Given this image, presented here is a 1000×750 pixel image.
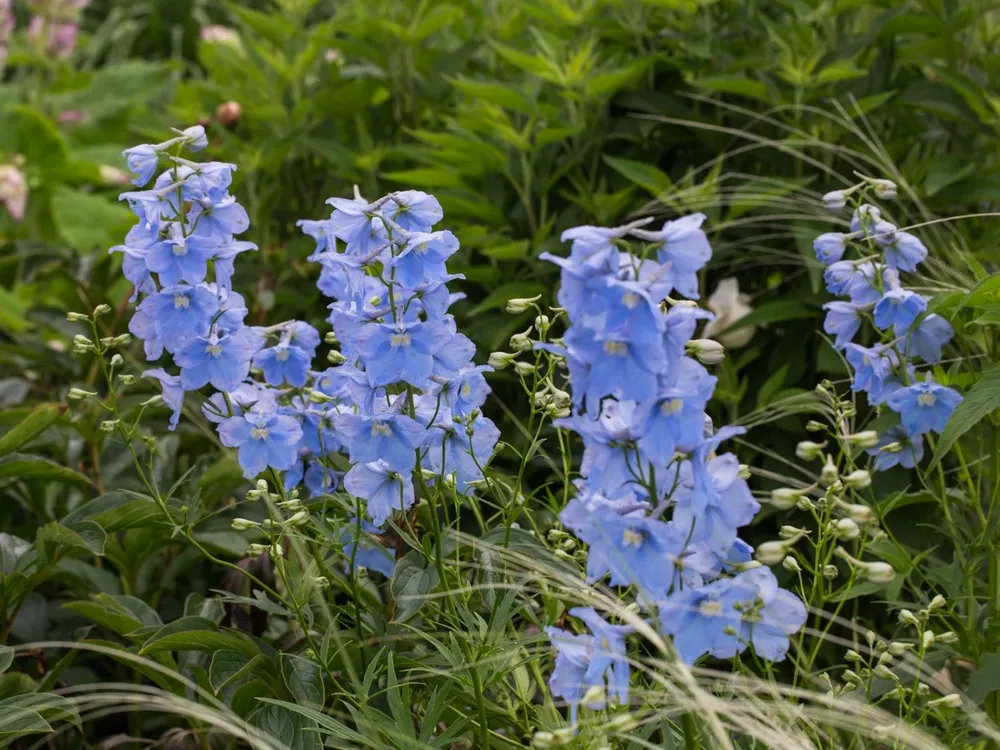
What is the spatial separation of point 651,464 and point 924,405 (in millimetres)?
718

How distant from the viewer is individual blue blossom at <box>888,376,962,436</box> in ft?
5.52

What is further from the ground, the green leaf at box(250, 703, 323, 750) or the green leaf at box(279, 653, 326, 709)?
the green leaf at box(279, 653, 326, 709)

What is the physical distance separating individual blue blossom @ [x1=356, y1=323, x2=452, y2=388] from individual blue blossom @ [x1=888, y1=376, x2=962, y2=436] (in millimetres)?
698

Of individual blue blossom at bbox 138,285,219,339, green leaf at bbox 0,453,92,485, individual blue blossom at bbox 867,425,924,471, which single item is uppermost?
individual blue blossom at bbox 138,285,219,339

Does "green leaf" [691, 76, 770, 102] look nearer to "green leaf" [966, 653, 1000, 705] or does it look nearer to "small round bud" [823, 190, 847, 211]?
"small round bud" [823, 190, 847, 211]

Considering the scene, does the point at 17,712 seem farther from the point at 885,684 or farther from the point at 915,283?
the point at 915,283

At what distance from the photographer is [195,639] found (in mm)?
1670

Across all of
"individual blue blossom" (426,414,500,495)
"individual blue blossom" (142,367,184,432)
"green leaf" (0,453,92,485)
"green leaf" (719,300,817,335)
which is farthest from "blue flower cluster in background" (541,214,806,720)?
"green leaf" (719,300,817,335)

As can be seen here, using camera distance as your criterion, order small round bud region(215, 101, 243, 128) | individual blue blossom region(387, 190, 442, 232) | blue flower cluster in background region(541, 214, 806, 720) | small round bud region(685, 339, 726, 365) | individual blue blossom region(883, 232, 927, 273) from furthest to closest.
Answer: small round bud region(215, 101, 243, 128) → individual blue blossom region(883, 232, 927, 273) → individual blue blossom region(387, 190, 442, 232) → small round bud region(685, 339, 726, 365) → blue flower cluster in background region(541, 214, 806, 720)

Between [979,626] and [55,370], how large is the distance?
2.15 meters

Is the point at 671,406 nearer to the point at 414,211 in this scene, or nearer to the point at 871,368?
the point at 414,211

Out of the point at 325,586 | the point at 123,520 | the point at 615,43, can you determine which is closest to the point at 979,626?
the point at 325,586

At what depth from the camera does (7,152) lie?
5164 millimetres

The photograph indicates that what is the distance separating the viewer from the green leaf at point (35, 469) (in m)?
2.09
